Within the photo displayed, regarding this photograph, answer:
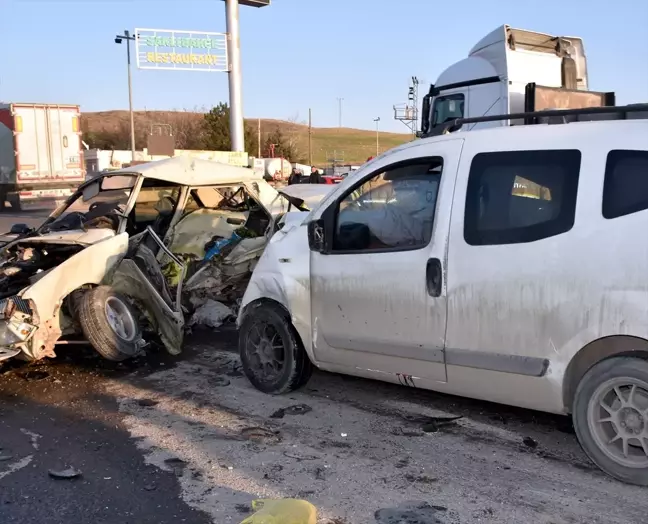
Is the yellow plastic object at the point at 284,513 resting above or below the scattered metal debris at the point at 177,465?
above

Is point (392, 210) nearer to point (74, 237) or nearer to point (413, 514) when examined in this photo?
point (413, 514)

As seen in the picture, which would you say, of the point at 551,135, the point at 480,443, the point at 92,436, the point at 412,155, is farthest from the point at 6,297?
the point at 551,135

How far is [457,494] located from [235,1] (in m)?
19.6

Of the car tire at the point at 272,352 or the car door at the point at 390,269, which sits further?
the car tire at the point at 272,352

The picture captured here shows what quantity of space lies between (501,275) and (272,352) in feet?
6.81

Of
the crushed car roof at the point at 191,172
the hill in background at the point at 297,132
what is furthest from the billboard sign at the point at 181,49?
the hill in background at the point at 297,132

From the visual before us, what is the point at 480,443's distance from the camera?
3.99m

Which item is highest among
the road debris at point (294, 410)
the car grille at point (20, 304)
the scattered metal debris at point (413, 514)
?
the car grille at point (20, 304)

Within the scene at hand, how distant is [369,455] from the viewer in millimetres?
3891

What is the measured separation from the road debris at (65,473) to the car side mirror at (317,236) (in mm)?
2121

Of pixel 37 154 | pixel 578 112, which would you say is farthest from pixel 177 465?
pixel 37 154

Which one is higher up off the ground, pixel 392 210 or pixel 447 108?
pixel 447 108

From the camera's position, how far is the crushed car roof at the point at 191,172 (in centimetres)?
729

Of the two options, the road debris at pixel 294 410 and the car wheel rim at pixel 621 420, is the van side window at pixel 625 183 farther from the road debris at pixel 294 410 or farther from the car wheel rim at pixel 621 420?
the road debris at pixel 294 410
